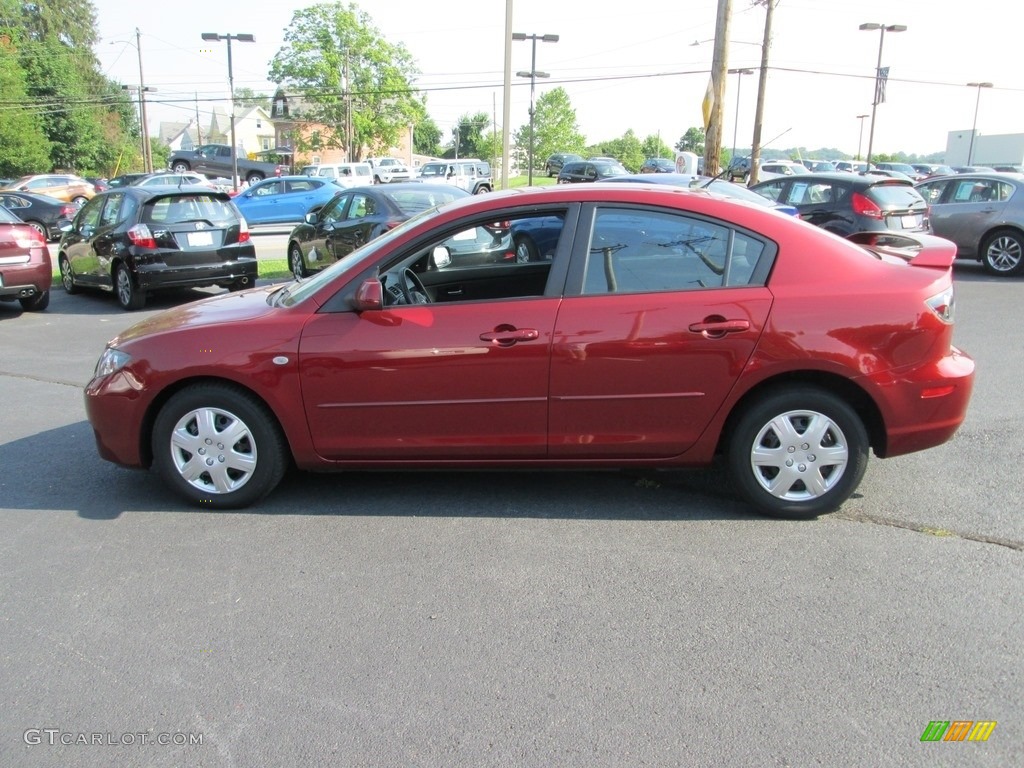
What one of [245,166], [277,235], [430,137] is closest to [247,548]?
[277,235]

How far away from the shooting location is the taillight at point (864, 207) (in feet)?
39.3

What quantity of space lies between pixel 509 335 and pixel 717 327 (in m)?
1.01

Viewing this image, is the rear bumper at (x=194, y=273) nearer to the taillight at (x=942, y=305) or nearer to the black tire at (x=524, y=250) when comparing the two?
the black tire at (x=524, y=250)

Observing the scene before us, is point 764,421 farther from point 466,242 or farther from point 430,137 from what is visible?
point 430,137

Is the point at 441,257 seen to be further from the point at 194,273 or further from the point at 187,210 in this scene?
the point at 187,210

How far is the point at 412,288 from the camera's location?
183 inches

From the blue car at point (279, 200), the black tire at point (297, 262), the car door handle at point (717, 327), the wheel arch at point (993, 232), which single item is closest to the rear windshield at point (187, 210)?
the black tire at point (297, 262)

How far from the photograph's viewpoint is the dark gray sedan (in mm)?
12727

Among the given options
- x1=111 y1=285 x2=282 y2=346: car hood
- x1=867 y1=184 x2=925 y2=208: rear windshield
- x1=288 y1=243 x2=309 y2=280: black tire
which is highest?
x1=867 y1=184 x2=925 y2=208: rear windshield

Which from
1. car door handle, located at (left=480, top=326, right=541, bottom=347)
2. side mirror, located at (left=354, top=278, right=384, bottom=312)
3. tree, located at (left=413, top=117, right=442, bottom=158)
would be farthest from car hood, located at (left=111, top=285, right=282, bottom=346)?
tree, located at (left=413, top=117, right=442, bottom=158)

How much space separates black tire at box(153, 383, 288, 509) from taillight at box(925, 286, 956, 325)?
3354mm

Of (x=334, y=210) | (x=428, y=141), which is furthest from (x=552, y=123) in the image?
(x=334, y=210)

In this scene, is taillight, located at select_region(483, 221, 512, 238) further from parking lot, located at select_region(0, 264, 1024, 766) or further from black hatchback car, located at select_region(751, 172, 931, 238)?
black hatchback car, located at select_region(751, 172, 931, 238)

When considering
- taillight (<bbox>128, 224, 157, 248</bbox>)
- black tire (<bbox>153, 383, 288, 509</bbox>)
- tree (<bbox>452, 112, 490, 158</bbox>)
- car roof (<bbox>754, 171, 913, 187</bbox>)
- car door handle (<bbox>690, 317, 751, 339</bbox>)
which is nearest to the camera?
car door handle (<bbox>690, 317, 751, 339</bbox>)
